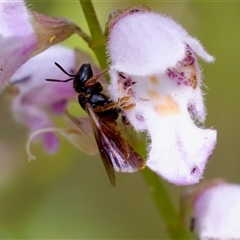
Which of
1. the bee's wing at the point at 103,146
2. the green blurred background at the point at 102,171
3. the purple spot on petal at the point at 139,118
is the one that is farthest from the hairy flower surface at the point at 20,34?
the green blurred background at the point at 102,171

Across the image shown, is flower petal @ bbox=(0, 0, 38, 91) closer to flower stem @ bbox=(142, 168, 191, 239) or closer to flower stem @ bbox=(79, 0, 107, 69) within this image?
flower stem @ bbox=(79, 0, 107, 69)

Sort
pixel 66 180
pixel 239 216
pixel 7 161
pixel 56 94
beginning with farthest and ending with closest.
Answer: pixel 66 180, pixel 7 161, pixel 56 94, pixel 239 216

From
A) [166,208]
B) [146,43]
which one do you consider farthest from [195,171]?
[166,208]

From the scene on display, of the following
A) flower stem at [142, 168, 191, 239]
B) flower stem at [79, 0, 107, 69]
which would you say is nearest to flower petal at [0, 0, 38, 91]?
flower stem at [79, 0, 107, 69]

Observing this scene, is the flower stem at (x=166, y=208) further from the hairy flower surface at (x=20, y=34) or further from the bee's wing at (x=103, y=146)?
the hairy flower surface at (x=20, y=34)

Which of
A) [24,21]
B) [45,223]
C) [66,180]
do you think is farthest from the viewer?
[66,180]

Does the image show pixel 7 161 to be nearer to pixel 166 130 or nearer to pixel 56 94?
pixel 56 94

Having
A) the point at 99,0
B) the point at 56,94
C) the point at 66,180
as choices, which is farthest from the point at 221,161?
the point at 56,94

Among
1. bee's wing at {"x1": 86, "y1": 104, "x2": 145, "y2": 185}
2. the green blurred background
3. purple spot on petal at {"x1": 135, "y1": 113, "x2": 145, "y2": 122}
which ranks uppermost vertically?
purple spot on petal at {"x1": 135, "y1": 113, "x2": 145, "y2": 122}

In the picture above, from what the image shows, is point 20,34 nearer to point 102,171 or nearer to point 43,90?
point 43,90
